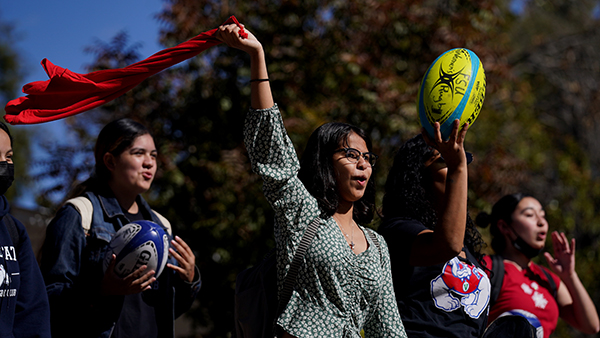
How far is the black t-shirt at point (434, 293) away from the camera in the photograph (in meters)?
2.99

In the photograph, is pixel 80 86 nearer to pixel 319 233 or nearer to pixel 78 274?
pixel 78 274

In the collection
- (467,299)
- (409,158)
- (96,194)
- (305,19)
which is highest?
(305,19)

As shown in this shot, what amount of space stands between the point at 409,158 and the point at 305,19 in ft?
10.8

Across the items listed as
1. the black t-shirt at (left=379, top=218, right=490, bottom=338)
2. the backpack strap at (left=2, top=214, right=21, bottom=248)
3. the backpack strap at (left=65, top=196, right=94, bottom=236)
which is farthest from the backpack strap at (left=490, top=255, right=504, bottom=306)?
the backpack strap at (left=2, top=214, right=21, bottom=248)

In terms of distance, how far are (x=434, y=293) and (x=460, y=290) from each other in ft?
0.46

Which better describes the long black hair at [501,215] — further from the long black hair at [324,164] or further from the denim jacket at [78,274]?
the denim jacket at [78,274]

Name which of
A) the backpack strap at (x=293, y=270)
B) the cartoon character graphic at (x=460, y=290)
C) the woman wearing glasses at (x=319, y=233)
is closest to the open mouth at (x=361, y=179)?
the woman wearing glasses at (x=319, y=233)

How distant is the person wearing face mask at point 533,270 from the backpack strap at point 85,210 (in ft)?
8.37

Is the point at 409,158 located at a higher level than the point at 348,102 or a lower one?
lower

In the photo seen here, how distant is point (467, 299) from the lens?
3.08m

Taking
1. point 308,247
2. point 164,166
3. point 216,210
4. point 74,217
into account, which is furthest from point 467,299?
point 164,166

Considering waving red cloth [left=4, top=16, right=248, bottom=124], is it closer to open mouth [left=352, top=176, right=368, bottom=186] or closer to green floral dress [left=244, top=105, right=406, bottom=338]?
green floral dress [left=244, top=105, right=406, bottom=338]

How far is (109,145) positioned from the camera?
344cm

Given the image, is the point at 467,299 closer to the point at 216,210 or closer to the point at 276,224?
the point at 276,224
